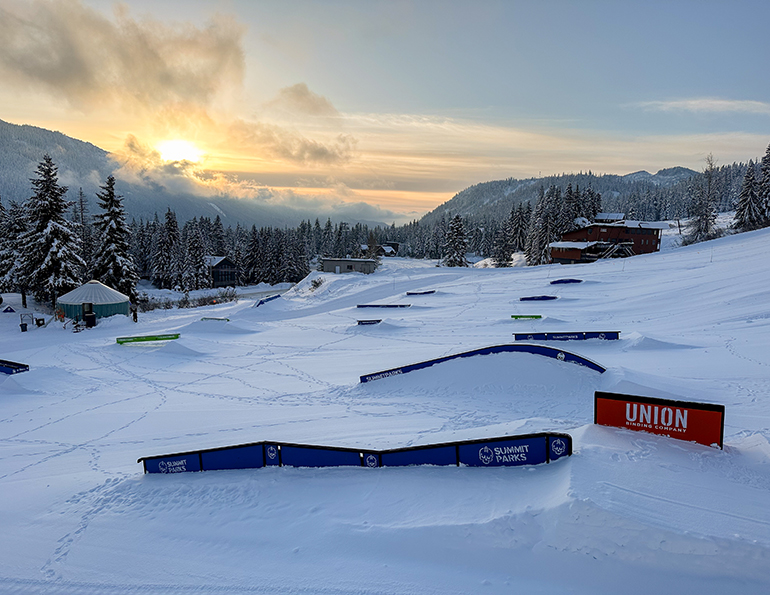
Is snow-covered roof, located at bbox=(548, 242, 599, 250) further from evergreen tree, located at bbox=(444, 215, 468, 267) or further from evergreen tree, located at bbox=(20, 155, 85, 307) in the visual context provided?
evergreen tree, located at bbox=(20, 155, 85, 307)

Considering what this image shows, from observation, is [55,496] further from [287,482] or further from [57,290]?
[57,290]

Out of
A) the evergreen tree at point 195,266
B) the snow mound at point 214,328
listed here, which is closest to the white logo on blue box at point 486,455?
the snow mound at point 214,328

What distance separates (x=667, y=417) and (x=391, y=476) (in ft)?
16.6

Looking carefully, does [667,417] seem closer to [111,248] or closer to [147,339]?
[147,339]

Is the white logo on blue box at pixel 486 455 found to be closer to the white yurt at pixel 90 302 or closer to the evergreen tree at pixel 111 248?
the white yurt at pixel 90 302

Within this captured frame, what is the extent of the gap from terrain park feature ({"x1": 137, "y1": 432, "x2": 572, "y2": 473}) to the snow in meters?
0.20

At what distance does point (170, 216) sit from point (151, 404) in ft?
190

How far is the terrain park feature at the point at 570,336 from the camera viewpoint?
18281 mm

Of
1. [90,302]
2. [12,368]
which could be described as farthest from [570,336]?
[90,302]

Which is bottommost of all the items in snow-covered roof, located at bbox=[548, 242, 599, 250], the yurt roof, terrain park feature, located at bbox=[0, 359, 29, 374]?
terrain park feature, located at bbox=[0, 359, 29, 374]

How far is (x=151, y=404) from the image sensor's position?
15.8 meters

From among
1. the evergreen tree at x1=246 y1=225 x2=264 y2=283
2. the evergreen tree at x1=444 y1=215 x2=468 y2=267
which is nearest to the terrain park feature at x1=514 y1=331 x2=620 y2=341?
the evergreen tree at x1=444 y1=215 x2=468 y2=267

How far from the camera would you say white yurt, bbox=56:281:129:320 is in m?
32.9

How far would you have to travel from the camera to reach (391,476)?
8.03m
